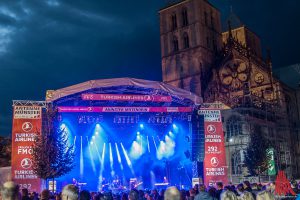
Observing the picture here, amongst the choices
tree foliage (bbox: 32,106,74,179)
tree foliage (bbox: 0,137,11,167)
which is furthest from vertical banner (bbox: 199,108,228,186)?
tree foliage (bbox: 0,137,11,167)

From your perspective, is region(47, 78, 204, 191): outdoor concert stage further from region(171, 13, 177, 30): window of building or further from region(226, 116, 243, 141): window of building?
region(171, 13, 177, 30): window of building

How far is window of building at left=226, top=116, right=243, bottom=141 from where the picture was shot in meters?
43.2

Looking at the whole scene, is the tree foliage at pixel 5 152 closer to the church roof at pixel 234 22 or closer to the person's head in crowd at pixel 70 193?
the person's head in crowd at pixel 70 193

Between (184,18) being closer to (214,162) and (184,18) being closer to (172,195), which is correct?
(214,162)

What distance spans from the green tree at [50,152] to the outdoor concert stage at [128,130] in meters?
1.42

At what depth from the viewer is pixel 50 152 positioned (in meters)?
22.3

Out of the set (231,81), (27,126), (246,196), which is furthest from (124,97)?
(231,81)

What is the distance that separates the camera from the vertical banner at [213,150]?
25.6 m

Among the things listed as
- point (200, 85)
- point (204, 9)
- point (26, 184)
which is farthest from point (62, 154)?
point (204, 9)

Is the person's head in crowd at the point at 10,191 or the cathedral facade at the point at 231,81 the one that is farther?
the cathedral facade at the point at 231,81

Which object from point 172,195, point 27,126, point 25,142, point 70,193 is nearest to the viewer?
point 172,195

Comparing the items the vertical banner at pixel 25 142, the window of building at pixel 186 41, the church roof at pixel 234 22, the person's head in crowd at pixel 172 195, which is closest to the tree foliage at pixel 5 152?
the vertical banner at pixel 25 142

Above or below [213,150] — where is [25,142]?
above

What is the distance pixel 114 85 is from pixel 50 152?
6.13 metres
